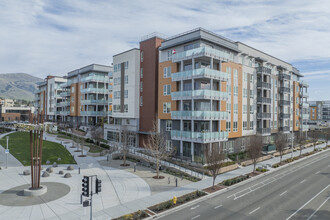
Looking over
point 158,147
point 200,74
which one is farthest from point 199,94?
point 158,147

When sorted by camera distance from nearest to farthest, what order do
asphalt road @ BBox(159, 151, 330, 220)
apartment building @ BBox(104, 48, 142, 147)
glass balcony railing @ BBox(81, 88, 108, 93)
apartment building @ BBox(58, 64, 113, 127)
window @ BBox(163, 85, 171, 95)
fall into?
asphalt road @ BBox(159, 151, 330, 220)
window @ BBox(163, 85, 171, 95)
apartment building @ BBox(104, 48, 142, 147)
glass balcony railing @ BBox(81, 88, 108, 93)
apartment building @ BBox(58, 64, 113, 127)

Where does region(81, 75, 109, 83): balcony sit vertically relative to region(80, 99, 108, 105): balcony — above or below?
above

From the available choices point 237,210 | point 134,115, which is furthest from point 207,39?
point 237,210

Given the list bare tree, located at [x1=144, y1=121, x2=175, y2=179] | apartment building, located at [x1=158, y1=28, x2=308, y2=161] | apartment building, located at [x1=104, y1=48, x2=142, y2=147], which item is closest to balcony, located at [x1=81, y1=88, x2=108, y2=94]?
apartment building, located at [x1=104, y1=48, x2=142, y2=147]

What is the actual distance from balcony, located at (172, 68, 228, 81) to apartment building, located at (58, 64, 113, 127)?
36143 millimetres

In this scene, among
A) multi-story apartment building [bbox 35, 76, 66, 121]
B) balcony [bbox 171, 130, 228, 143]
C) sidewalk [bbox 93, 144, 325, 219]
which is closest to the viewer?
sidewalk [bbox 93, 144, 325, 219]

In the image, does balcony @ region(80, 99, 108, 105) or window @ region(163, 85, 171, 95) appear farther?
balcony @ region(80, 99, 108, 105)

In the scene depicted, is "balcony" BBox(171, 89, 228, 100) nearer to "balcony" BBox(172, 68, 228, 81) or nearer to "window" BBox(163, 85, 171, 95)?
"balcony" BBox(172, 68, 228, 81)

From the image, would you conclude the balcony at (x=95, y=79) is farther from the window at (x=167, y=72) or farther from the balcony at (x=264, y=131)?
the balcony at (x=264, y=131)

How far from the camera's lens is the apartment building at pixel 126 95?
48.1 meters

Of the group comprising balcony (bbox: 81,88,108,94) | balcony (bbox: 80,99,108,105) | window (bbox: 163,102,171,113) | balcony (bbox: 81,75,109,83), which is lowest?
window (bbox: 163,102,171,113)

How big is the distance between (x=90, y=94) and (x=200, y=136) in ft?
163

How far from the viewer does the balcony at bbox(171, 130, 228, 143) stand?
32994 mm

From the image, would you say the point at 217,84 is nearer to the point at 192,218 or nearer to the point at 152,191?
the point at 152,191
